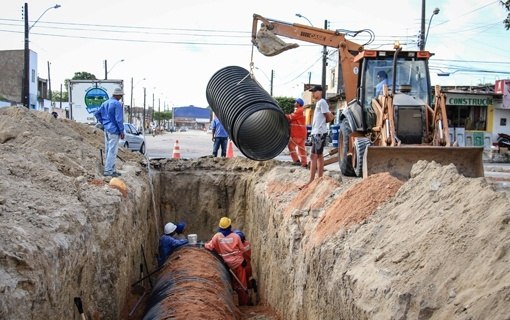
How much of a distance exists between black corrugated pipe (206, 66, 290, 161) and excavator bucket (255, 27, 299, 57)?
2.47ft

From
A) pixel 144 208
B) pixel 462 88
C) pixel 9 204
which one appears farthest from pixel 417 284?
pixel 462 88

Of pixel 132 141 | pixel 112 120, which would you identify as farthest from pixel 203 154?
pixel 112 120

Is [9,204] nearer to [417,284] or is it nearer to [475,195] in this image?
[417,284]

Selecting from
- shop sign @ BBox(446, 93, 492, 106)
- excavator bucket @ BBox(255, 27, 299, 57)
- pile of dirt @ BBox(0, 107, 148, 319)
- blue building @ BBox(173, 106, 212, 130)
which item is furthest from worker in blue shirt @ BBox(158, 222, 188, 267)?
blue building @ BBox(173, 106, 212, 130)

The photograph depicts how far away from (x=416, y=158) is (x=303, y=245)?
2.91m

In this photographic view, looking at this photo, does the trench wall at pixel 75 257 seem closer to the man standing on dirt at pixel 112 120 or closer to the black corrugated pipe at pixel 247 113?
the man standing on dirt at pixel 112 120

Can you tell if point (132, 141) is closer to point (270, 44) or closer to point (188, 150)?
point (188, 150)

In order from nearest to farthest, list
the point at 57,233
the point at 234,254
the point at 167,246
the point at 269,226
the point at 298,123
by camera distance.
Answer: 1. the point at 57,233
2. the point at 269,226
3. the point at 234,254
4. the point at 167,246
5. the point at 298,123

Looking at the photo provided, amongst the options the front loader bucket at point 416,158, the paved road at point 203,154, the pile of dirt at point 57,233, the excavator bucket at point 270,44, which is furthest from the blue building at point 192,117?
the front loader bucket at point 416,158

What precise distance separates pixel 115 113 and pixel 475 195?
661 cm

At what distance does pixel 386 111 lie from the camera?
9.86 meters

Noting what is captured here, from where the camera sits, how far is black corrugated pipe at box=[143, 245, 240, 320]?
6.78 metres

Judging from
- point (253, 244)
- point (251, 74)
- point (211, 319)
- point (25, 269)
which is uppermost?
point (251, 74)

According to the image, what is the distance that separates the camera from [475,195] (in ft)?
16.1
